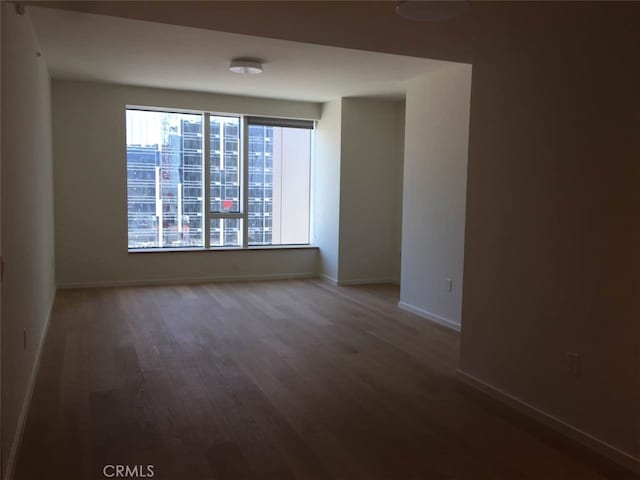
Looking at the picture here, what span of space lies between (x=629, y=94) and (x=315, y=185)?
5423mm

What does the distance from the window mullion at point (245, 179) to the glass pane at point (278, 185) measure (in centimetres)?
5

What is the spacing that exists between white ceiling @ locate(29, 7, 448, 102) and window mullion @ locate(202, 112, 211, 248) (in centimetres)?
57

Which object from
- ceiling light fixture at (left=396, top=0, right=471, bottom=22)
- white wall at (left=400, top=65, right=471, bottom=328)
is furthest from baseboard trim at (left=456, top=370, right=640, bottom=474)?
ceiling light fixture at (left=396, top=0, right=471, bottom=22)

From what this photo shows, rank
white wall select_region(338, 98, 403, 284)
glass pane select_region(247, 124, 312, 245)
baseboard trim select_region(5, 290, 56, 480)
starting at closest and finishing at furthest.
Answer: baseboard trim select_region(5, 290, 56, 480) < white wall select_region(338, 98, 403, 284) < glass pane select_region(247, 124, 312, 245)

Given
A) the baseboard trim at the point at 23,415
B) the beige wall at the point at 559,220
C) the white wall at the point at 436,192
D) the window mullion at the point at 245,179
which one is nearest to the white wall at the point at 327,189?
the window mullion at the point at 245,179

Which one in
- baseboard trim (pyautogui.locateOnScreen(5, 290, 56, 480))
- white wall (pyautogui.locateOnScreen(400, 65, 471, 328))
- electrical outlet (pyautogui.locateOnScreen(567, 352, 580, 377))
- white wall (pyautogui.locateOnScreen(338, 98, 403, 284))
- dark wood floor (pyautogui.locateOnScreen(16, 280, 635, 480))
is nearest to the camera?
baseboard trim (pyautogui.locateOnScreen(5, 290, 56, 480))

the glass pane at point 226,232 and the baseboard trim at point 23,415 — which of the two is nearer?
the baseboard trim at point 23,415

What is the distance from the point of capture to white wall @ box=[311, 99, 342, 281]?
23.2 feet

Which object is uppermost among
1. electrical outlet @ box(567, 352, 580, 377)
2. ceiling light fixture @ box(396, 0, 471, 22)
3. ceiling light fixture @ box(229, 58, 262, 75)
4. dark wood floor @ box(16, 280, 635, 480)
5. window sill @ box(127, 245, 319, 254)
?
ceiling light fixture @ box(229, 58, 262, 75)

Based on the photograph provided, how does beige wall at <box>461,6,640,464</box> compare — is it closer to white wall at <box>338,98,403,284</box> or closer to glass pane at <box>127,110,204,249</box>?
white wall at <box>338,98,403,284</box>

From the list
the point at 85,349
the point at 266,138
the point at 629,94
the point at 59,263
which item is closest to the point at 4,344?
the point at 85,349

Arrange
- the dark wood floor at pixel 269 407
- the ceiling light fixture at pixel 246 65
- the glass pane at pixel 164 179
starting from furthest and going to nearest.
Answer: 1. the glass pane at pixel 164 179
2. the ceiling light fixture at pixel 246 65
3. the dark wood floor at pixel 269 407

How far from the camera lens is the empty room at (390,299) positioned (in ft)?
8.31

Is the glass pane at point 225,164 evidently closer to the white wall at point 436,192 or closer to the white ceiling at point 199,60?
the white ceiling at point 199,60
